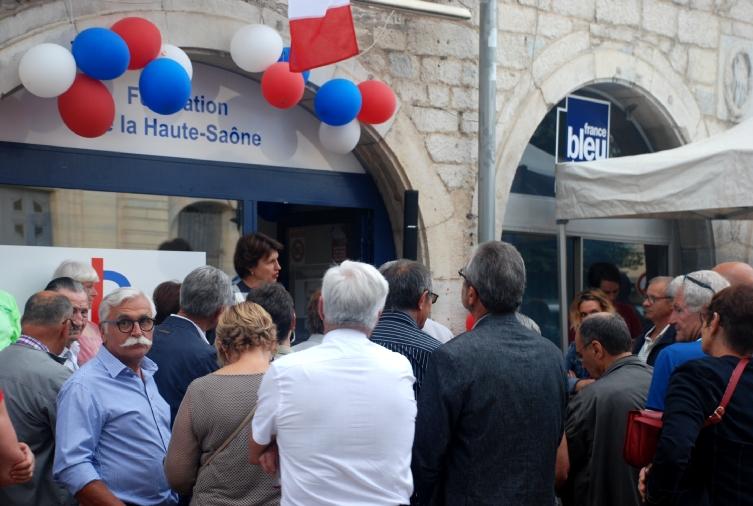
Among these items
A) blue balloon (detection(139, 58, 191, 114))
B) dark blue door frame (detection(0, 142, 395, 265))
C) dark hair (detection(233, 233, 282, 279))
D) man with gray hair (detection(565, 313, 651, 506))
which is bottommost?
man with gray hair (detection(565, 313, 651, 506))

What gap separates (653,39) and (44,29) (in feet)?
17.8

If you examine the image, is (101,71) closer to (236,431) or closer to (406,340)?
(406,340)

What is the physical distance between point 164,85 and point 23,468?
111 inches

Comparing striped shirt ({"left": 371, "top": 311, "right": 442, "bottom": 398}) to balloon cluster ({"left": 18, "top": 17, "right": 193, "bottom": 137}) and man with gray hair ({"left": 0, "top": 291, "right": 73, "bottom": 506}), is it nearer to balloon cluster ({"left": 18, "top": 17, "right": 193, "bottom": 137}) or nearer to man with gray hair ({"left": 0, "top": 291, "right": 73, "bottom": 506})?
man with gray hair ({"left": 0, "top": 291, "right": 73, "bottom": 506})

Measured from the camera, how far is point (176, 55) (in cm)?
609

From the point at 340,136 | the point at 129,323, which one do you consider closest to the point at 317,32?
the point at 340,136

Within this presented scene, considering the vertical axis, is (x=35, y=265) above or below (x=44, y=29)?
below

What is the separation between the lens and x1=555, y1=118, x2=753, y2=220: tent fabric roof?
708 centimetres

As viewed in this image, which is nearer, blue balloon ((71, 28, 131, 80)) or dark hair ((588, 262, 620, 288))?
blue balloon ((71, 28, 131, 80))

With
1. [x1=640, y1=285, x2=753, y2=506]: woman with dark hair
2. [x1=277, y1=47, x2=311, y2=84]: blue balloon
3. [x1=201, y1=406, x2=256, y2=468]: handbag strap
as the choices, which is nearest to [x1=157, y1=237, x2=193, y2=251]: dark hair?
[x1=277, y1=47, x2=311, y2=84]: blue balloon

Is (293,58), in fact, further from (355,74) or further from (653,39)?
(653,39)

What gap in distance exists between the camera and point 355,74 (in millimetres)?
7246

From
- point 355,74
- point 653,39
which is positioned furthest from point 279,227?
point 653,39

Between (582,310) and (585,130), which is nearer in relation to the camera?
(582,310)
